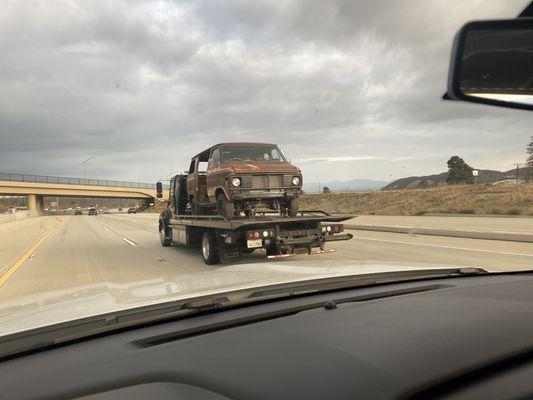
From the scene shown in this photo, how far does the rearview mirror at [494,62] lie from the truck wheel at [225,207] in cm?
863

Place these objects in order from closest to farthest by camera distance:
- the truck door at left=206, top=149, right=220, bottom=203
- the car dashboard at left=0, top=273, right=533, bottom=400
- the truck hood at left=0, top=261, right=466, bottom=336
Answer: the car dashboard at left=0, top=273, right=533, bottom=400 → the truck hood at left=0, top=261, right=466, bottom=336 → the truck door at left=206, top=149, right=220, bottom=203

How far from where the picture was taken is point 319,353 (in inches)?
79.0

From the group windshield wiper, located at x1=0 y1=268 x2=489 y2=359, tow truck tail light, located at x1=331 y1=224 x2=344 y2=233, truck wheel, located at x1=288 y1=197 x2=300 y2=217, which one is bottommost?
tow truck tail light, located at x1=331 y1=224 x2=344 y2=233

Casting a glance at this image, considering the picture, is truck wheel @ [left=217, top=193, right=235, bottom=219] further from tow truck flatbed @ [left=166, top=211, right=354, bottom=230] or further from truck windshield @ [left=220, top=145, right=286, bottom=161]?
truck windshield @ [left=220, top=145, right=286, bottom=161]

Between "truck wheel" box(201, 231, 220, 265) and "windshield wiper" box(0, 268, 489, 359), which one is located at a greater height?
"windshield wiper" box(0, 268, 489, 359)

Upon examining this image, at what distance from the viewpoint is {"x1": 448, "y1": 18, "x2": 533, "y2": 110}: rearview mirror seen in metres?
2.18

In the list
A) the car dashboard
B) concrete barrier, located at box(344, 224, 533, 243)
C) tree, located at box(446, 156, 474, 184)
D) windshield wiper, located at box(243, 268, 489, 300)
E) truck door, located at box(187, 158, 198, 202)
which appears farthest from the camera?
tree, located at box(446, 156, 474, 184)

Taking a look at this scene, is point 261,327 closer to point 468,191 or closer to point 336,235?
point 336,235

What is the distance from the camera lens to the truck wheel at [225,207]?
10875mm

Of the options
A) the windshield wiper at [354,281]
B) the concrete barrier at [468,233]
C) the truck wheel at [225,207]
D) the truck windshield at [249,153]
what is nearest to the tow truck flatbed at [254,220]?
the truck wheel at [225,207]

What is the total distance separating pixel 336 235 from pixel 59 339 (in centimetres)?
872

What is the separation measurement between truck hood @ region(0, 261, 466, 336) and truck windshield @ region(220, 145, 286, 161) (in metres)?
7.12

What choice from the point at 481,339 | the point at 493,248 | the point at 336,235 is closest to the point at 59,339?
the point at 481,339

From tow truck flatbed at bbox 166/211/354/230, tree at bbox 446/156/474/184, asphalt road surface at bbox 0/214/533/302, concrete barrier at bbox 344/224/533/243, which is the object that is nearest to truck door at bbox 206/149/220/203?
tow truck flatbed at bbox 166/211/354/230
